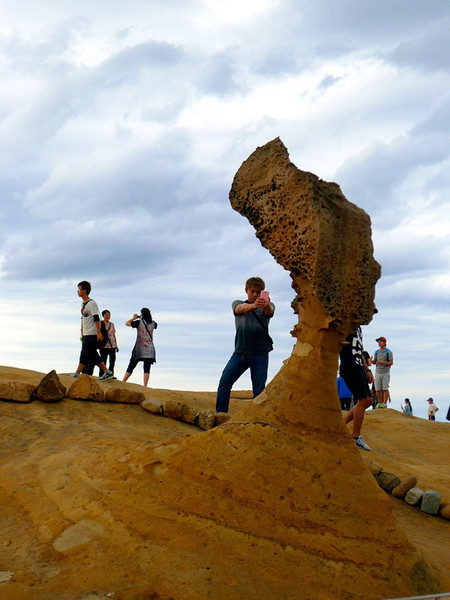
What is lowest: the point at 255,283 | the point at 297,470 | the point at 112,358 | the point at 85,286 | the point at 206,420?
the point at 297,470

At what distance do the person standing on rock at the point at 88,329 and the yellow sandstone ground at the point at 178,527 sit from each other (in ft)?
13.7

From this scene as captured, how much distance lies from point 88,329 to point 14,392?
2.64 metres

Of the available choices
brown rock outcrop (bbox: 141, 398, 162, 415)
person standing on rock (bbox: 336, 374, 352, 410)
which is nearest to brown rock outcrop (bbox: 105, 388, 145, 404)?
brown rock outcrop (bbox: 141, 398, 162, 415)

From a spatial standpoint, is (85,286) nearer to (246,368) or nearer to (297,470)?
(246,368)

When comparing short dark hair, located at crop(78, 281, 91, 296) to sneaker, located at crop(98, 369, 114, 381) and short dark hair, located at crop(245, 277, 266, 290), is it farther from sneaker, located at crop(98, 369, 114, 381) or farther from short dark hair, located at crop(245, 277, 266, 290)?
short dark hair, located at crop(245, 277, 266, 290)

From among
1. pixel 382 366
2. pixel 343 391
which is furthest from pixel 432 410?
pixel 343 391

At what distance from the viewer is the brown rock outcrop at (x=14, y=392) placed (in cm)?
597

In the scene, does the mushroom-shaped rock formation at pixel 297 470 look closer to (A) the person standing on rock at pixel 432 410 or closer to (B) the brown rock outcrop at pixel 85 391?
(B) the brown rock outcrop at pixel 85 391

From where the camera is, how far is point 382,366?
12.3 meters

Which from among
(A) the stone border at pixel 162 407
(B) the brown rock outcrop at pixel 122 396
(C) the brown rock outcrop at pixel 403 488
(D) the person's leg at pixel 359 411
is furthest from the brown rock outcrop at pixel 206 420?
(C) the brown rock outcrop at pixel 403 488

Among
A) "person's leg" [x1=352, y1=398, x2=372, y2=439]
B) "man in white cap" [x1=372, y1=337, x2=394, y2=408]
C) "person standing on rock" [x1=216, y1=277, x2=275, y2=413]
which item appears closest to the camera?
"person's leg" [x1=352, y1=398, x2=372, y2=439]

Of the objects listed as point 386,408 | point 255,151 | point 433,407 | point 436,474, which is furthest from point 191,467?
point 433,407

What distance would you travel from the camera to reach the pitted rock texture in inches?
143

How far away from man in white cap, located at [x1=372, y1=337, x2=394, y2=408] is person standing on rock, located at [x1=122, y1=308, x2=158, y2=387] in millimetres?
5296
